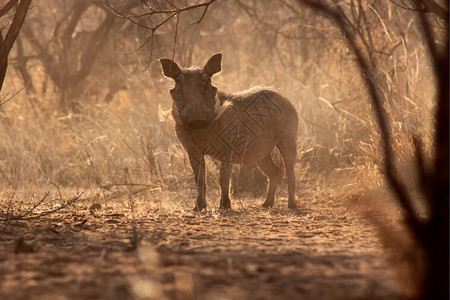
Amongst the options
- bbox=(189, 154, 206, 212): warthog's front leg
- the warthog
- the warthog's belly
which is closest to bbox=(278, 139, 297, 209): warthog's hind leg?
the warthog

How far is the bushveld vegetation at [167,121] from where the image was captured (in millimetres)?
6875

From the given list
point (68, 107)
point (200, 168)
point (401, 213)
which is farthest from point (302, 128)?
point (68, 107)

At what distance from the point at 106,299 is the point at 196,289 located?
0.37 metres

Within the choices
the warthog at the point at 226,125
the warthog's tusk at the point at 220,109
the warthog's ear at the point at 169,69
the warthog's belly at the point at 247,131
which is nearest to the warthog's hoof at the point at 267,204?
the warthog at the point at 226,125

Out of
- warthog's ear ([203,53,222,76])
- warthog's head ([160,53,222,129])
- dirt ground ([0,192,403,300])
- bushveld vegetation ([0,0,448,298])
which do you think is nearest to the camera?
dirt ground ([0,192,403,300])

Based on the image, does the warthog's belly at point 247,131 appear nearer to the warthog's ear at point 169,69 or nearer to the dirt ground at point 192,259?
the warthog's ear at point 169,69

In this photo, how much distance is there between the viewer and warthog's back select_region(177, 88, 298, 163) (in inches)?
252

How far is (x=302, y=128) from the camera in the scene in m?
8.89

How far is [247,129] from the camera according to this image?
677 centimetres

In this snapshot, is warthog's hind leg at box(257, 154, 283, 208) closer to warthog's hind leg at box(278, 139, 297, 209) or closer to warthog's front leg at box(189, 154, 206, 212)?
warthog's hind leg at box(278, 139, 297, 209)

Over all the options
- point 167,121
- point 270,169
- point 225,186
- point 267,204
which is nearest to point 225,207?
point 225,186

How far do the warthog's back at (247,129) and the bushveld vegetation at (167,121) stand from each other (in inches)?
24.1

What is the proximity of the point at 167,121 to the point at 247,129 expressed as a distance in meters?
1.42

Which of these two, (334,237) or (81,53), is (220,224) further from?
(81,53)
